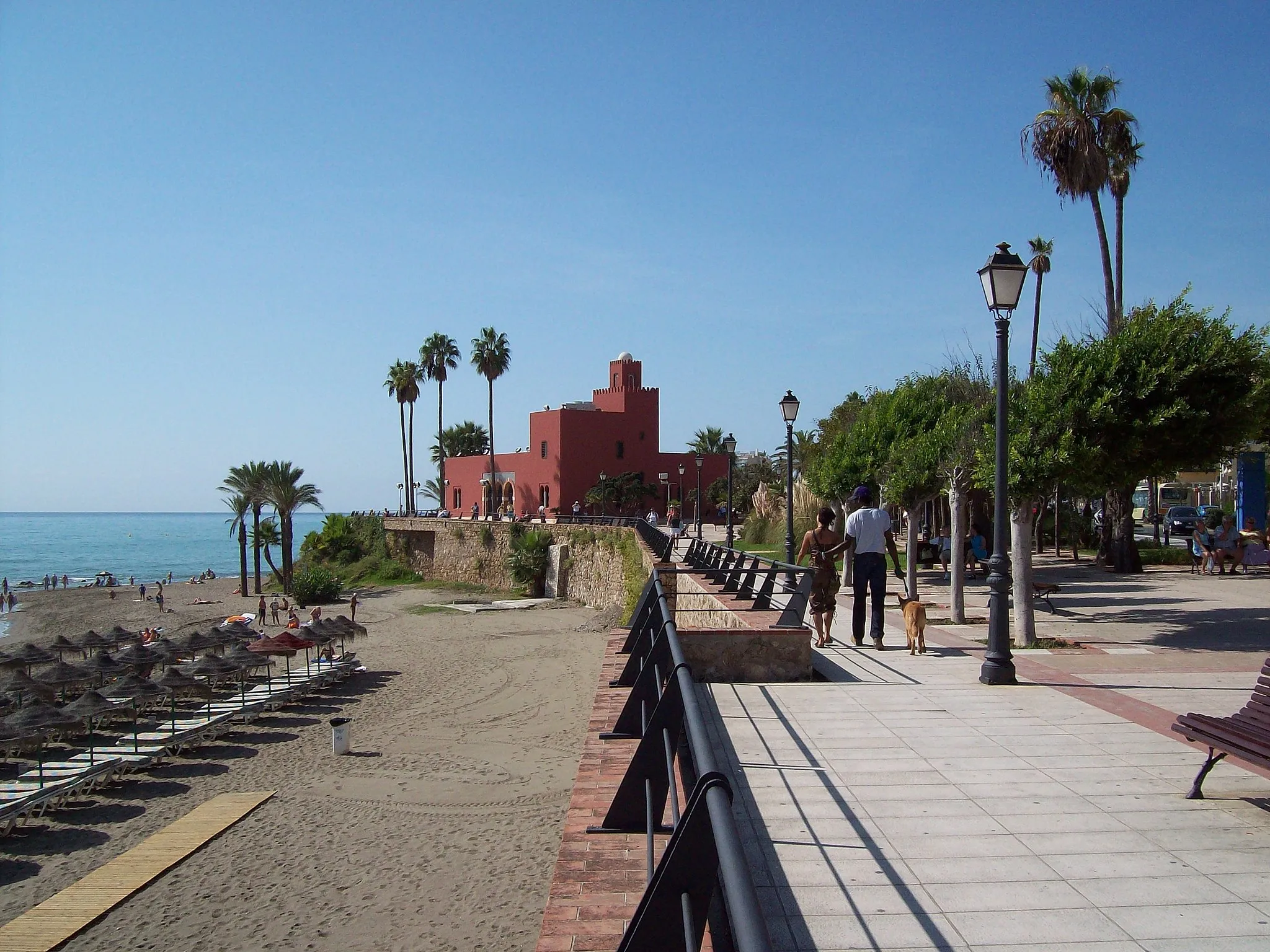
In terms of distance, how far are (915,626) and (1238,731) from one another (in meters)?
5.07

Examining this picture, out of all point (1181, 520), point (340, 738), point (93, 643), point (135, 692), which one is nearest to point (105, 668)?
point (135, 692)

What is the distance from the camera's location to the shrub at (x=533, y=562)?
42.2 meters

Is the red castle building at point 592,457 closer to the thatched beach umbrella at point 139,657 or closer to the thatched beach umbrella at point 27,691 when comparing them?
the thatched beach umbrella at point 139,657

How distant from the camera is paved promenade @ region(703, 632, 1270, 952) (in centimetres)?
347

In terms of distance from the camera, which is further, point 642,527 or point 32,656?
point 642,527

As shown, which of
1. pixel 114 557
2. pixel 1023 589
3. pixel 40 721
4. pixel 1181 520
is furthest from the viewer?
pixel 114 557

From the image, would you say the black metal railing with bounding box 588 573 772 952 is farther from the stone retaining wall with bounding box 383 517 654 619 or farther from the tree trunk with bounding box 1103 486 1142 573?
the tree trunk with bounding box 1103 486 1142 573

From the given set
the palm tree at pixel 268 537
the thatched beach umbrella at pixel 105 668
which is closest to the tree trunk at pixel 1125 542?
the thatched beach umbrella at pixel 105 668

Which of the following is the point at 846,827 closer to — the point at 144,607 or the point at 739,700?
the point at 739,700

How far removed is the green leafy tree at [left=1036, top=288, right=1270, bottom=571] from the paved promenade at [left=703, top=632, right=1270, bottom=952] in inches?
207

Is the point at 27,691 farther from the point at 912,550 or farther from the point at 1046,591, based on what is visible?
the point at 1046,591

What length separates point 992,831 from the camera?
4461 millimetres

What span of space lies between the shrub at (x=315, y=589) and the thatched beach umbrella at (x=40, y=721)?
29.6 metres

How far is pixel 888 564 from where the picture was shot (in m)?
25.8
